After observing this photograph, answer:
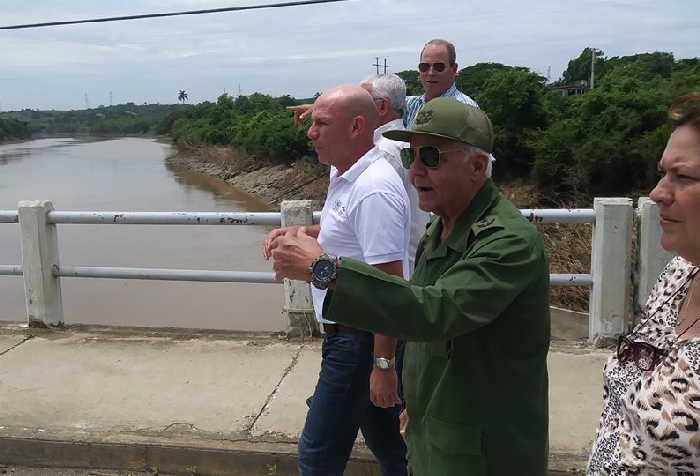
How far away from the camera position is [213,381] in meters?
4.39

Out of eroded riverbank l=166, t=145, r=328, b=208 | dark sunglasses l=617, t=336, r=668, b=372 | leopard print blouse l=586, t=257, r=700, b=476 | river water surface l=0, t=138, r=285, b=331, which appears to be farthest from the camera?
eroded riverbank l=166, t=145, r=328, b=208

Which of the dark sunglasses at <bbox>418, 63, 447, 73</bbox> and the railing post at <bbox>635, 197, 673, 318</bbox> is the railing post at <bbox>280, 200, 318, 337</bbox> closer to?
the dark sunglasses at <bbox>418, 63, 447, 73</bbox>

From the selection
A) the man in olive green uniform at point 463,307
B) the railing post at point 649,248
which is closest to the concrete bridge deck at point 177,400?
the railing post at point 649,248

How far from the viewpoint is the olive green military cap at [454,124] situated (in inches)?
69.3

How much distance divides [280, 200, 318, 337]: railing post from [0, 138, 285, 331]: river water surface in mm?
4392

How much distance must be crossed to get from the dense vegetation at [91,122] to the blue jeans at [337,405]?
→ 134908mm

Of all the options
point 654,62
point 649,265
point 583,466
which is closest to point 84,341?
point 583,466

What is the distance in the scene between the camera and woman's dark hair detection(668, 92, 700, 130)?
1407 mm

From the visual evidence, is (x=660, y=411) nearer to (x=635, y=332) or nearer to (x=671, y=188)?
(x=635, y=332)

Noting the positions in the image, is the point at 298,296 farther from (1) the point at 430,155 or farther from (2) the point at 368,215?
(1) the point at 430,155

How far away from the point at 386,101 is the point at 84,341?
3.34 meters

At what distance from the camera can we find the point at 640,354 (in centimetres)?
152

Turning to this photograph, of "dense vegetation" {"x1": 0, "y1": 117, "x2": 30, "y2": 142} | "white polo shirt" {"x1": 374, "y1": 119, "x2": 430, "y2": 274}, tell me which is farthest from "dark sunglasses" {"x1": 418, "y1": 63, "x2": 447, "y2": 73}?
"dense vegetation" {"x1": 0, "y1": 117, "x2": 30, "y2": 142}

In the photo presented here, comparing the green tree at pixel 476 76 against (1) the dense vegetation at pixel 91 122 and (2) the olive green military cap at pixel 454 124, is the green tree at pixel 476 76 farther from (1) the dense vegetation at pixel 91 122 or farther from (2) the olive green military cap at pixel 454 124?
(1) the dense vegetation at pixel 91 122
